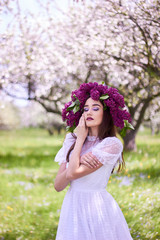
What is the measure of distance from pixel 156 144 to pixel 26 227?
6618 mm

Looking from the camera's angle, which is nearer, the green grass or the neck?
the neck

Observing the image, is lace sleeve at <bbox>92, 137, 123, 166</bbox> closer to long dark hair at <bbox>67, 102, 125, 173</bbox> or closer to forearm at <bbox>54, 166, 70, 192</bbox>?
long dark hair at <bbox>67, 102, 125, 173</bbox>

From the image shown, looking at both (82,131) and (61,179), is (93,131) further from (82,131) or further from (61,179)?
(61,179)

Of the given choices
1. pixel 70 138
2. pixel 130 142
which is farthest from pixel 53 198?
pixel 70 138

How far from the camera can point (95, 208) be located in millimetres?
2746

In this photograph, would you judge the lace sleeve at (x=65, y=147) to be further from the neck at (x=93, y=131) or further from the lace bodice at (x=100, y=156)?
the neck at (x=93, y=131)

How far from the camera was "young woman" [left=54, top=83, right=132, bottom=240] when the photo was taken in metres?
2.67

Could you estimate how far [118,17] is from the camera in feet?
17.8

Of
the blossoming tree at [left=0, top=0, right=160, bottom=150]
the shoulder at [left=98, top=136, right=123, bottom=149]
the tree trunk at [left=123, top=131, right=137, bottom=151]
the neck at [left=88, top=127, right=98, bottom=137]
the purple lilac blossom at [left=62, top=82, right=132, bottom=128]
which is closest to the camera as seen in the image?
the shoulder at [left=98, top=136, right=123, bottom=149]

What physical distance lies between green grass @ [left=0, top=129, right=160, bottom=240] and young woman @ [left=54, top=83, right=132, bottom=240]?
632 millimetres

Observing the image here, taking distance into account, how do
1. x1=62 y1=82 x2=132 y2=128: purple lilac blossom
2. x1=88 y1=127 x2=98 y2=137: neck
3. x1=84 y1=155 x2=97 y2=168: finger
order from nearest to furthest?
x1=84 y1=155 x2=97 y2=168: finger < x1=62 y1=82 x2=132 y2=128: purple lilac blossom < x1=88 y1=127 x2=98 y2=137: neck

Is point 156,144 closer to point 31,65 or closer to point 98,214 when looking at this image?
point 31,65

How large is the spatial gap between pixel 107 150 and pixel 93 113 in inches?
16.9

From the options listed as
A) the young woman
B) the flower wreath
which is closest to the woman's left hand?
the young woman
